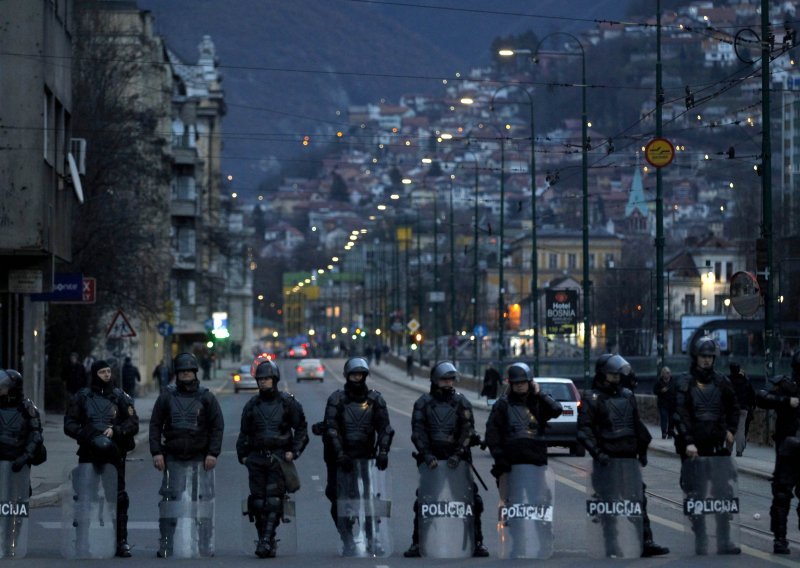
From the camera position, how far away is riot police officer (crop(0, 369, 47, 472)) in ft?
56.2

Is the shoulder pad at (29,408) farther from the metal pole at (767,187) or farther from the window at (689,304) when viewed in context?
the window at (689,304)

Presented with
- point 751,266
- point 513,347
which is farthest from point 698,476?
point 513,347

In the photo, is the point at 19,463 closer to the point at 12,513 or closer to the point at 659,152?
the point at 12,513

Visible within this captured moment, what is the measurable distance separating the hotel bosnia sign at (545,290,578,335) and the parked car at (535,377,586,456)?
20.8 metres

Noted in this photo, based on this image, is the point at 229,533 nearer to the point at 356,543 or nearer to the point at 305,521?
the point at 305,521

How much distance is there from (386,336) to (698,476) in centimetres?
14585

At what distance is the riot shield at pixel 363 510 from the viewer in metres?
16.9

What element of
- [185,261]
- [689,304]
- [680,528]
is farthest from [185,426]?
[689,304]

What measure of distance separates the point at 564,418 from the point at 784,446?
1626cm

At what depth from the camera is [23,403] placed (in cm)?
1748

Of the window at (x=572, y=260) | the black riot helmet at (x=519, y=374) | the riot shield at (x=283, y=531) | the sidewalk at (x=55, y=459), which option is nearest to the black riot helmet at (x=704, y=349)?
the black riot helmet at (x=519, y=374)

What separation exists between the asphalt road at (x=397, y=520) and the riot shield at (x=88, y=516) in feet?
0.87

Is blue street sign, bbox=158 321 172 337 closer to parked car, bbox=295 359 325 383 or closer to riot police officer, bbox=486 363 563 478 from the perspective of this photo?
parked car, bbox=295 359 325 383

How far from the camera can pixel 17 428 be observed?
17250mm
